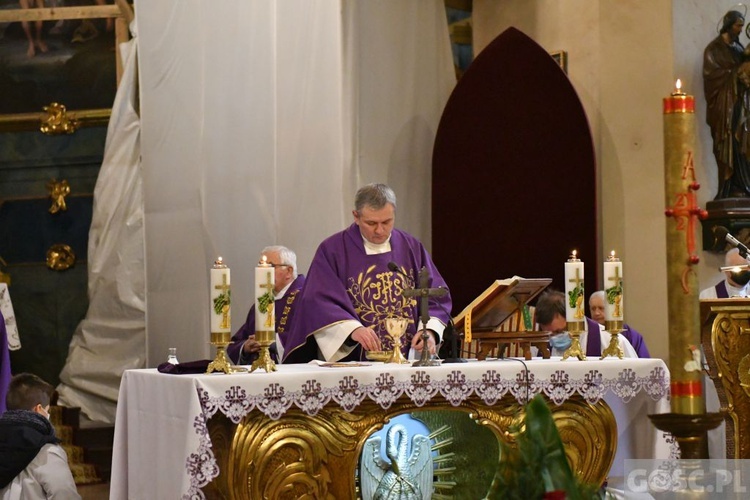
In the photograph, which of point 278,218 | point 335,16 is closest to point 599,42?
point 335,16

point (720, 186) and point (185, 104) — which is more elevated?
point (185, 104)

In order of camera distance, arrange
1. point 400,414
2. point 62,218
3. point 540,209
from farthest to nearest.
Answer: point 62,218 → point 540,209 → point 400,414

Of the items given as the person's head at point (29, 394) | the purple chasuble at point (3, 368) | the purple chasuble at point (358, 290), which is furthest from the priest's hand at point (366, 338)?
the purple chasuble at point (3, 368)

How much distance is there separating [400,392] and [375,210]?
1.13m

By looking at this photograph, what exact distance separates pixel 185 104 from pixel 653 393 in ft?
15.4

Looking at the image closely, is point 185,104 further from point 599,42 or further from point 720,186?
point 720,186

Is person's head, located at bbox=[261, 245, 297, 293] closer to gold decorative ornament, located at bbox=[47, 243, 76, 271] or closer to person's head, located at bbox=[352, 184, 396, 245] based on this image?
person's head, located at bbox=[352, 184, 396, 245]

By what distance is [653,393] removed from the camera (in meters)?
5.18

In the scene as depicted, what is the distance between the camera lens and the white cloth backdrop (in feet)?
28.3

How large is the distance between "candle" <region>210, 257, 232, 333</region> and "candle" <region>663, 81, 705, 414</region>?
2830mm

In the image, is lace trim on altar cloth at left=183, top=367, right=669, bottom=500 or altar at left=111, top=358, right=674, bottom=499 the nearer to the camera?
lace trim on altar cloth at left=183, top=367, right=669, bottom=500

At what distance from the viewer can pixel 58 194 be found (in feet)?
37.7

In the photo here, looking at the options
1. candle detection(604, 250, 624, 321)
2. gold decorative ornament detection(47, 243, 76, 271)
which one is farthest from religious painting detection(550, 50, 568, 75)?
gold decorative ornament detection(47, 243, 76, 271)

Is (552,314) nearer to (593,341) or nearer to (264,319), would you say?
(593,341)
